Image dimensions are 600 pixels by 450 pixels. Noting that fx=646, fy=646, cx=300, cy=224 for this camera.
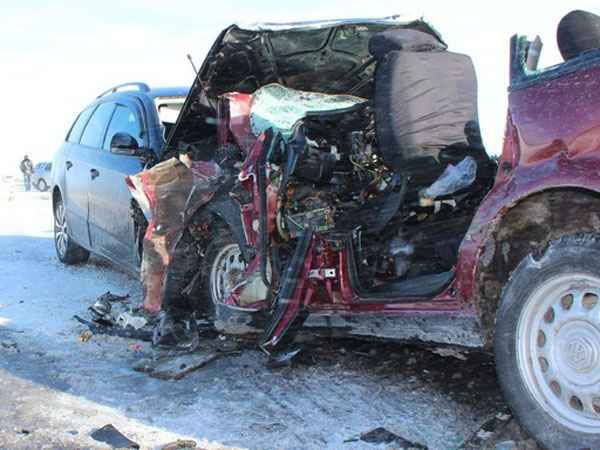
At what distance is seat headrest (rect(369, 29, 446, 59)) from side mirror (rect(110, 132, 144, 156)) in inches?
86.5

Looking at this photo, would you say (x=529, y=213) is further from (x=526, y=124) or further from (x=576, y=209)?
(x=526, y=124)

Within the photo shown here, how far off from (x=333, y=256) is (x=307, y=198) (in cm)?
54

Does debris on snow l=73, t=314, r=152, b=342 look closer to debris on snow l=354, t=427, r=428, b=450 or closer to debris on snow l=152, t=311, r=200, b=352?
debris on snow l=152, t=311, r=200, b=352

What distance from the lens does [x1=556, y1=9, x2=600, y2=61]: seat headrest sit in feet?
9.45

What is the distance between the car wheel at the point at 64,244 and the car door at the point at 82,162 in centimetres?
37

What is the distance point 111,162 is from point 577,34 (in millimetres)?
4345

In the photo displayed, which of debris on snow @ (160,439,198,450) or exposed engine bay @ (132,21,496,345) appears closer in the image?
debris on snow @ (160,439,198,450)

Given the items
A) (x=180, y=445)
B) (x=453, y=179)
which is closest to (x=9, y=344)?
(x=180, y=445)

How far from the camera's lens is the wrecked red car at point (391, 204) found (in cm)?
254

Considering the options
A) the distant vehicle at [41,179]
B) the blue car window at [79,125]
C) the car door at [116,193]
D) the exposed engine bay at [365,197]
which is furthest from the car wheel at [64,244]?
the distant vehicle at [41,179]

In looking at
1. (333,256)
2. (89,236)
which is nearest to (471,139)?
(333,256)

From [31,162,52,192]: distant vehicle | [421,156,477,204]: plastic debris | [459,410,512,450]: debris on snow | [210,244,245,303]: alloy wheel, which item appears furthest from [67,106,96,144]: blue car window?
[31,162,52,192]: distant vehicle

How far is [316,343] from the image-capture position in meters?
4.48

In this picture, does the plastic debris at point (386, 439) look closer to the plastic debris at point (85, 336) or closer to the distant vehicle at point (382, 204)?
the distant vehicle at point (382, 204)
